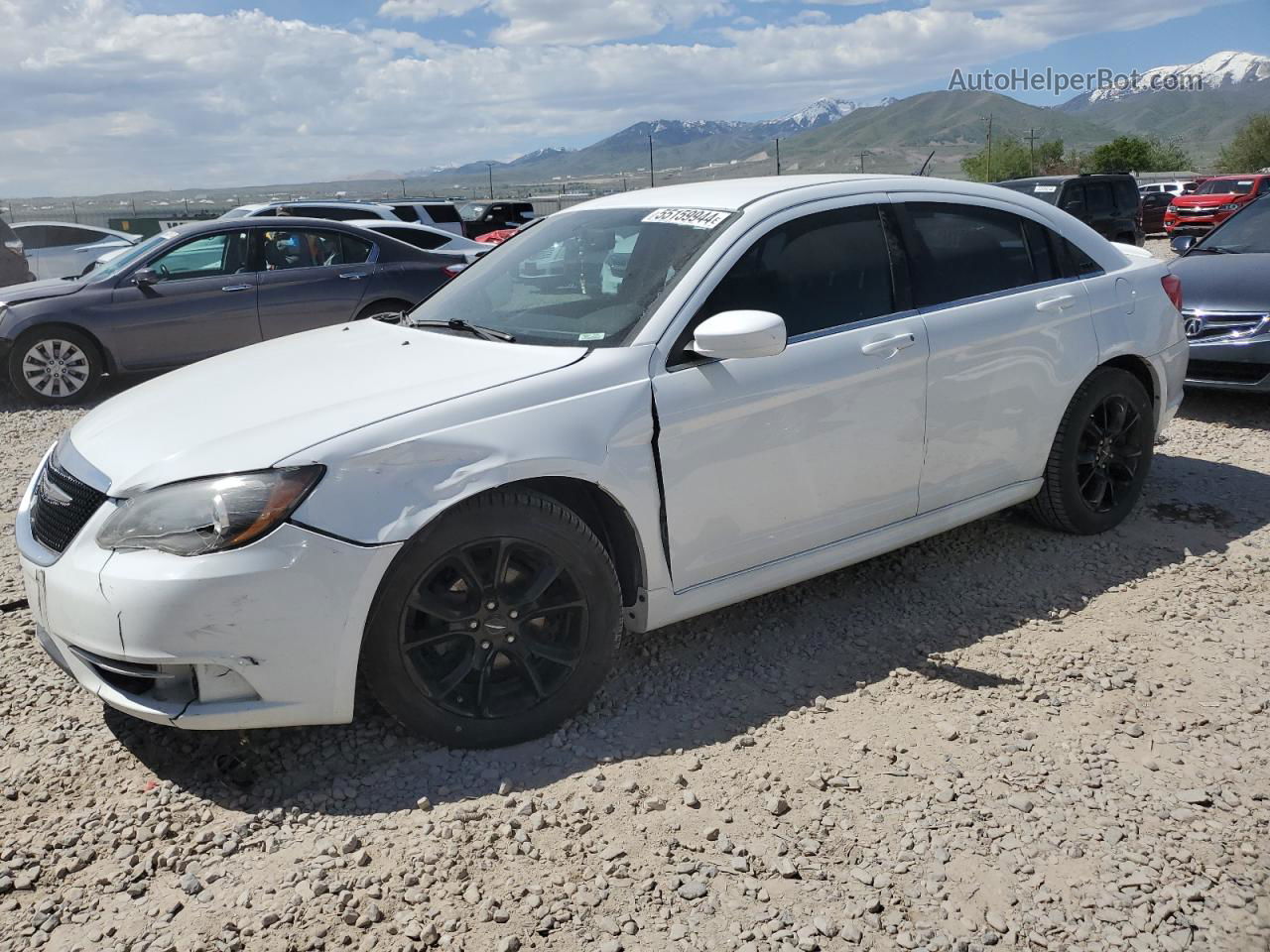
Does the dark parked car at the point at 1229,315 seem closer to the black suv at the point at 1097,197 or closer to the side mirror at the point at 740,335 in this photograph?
the side mirror at the point at 740,335

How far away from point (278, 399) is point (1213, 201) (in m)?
29.5

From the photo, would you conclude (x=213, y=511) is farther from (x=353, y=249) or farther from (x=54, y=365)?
(x=353, y=249)

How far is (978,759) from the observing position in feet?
10.2

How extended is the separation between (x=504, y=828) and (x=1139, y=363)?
12.1 feet

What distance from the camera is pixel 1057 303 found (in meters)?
4.38

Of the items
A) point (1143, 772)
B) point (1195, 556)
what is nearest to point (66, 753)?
point (1143, 772)

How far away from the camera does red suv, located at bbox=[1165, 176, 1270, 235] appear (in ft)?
86.3

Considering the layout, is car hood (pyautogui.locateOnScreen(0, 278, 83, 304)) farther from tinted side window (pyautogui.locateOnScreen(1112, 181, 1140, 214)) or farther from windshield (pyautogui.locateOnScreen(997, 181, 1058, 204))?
tinted side window (pyautogui.locateOnScreen(1112, 181, 1140, 214))

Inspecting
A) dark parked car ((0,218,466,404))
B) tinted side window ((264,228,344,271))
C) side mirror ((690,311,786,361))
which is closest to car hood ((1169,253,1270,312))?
side mirror ((690,311,786,361))

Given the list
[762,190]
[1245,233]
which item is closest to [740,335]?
[762,190]

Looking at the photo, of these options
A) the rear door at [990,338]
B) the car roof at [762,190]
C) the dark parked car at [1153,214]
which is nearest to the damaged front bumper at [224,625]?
the car roof at [762,190]

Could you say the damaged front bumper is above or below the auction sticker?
below

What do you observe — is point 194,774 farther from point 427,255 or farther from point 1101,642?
point 427,255

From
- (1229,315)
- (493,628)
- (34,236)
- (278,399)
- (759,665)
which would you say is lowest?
(759,665)
